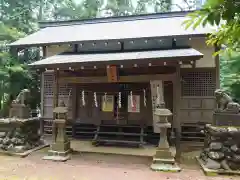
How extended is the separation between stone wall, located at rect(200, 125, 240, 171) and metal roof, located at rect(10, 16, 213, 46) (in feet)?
12.2

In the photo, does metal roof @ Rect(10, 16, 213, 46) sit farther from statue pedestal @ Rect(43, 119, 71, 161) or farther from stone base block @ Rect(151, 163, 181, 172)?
stone base block @ Rect(151, 163, 181, 172)

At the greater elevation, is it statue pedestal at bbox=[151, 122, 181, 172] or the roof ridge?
the roof ridge

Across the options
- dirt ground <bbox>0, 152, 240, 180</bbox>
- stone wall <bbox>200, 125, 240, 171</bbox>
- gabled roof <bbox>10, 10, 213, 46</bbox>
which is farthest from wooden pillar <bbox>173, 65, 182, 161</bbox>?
gabled roof <bbox>10, 10, 213, 46</bbox>

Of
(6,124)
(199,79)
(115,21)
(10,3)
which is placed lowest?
(6,124)

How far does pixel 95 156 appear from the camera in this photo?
681cm

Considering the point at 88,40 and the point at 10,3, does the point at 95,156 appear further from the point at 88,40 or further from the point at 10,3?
the point at 10,3

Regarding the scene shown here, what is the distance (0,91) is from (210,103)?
366 inches

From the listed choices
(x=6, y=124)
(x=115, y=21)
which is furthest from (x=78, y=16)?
(x=6, y=124)

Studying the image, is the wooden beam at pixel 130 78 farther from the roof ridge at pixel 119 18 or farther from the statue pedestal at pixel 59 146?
the roof ridge at pixel 119 18

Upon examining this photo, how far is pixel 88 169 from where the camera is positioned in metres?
5.59

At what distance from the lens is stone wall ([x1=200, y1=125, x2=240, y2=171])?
5297mm

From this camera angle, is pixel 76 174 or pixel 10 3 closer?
pixel 76 174

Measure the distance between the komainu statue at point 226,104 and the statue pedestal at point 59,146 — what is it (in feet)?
14.0

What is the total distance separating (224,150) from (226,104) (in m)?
1.16
